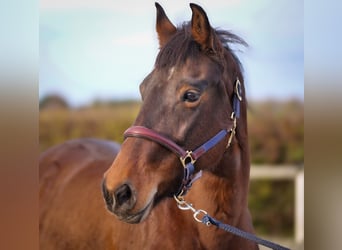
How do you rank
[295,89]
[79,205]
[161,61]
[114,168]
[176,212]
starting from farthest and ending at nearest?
1. [295,89]
2. [79,205]
3. [176,212]
4. [161,61]
5. [114,168]

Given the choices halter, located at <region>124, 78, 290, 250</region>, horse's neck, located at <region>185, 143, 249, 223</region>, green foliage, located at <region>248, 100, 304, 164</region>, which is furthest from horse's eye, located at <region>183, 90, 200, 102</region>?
green foliage, located at <region>248, 100, 304, 164</region>

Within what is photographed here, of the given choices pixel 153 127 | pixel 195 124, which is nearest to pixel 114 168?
pixel 153 127

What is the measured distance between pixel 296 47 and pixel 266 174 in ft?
3.63

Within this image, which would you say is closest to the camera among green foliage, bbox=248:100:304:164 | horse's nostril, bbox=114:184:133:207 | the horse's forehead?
horse's nostril, bbox=114:184:133:207

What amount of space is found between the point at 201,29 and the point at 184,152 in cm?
37

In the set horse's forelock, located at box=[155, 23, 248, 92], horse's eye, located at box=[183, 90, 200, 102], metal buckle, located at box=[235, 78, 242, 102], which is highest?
horse's forelock, located at box=[155, 23, 248, 92]

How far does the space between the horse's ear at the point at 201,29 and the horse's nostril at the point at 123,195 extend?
49 cm

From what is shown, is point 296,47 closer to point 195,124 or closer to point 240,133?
point 240,133

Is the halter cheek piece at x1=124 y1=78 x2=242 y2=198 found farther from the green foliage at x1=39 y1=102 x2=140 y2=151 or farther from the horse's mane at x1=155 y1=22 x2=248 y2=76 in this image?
the green foliage at x1=39 y1=102 x2=140 y2=151

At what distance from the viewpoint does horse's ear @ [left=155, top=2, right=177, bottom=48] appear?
1.53 metres

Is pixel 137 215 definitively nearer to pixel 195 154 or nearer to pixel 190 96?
pixel 195 154

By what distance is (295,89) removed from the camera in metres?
2.41

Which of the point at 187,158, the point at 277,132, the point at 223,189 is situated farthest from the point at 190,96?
the point at 277,132

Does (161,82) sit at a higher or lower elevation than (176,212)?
higher
